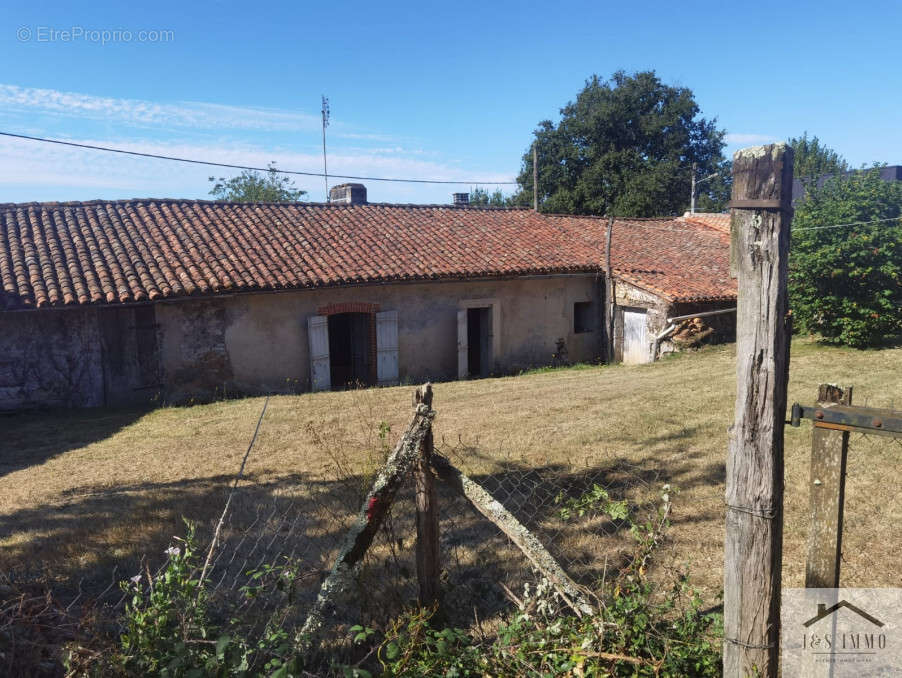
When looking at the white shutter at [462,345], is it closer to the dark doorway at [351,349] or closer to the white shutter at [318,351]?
the dark doorway at [351,349]

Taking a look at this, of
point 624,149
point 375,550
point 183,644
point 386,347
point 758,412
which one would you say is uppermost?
point 624,149

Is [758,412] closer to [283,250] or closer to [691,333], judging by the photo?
[283,250]

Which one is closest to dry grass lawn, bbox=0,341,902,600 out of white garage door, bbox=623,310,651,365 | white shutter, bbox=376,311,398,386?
white shutter, bbox=376,311,398,386

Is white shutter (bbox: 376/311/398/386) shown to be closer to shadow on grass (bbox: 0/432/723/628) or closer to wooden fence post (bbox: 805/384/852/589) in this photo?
shadow on grass (bbox: 0/432/723/628)

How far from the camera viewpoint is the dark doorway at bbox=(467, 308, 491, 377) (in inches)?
608

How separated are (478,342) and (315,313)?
4.54 meters

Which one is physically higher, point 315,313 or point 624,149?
point 624,149

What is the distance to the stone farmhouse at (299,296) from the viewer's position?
A: 449 inches

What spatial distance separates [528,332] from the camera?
15750 mm

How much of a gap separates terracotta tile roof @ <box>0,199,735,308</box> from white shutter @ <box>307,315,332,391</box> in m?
0.88

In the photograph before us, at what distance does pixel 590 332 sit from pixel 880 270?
6257 mm

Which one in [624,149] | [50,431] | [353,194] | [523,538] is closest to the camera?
[523,538]

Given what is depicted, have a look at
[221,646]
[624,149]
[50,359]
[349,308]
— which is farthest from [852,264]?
[624,149]

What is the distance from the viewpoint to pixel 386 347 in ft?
45.6
